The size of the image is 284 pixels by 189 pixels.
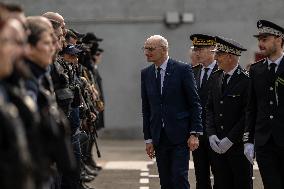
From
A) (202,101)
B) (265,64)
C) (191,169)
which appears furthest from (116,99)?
(265,64)

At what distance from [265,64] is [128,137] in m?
→ 14.6

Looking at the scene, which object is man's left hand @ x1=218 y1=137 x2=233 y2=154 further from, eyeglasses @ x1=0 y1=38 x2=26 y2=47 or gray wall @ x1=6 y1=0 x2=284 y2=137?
gray wall @ x1=6 y1=0 x2=284 y2=137

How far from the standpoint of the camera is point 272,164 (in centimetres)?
879

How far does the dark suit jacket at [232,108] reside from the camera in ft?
32.4

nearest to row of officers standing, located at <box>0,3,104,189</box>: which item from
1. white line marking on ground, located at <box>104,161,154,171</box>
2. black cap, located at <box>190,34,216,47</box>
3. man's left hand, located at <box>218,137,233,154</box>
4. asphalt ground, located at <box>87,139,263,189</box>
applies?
man's left hand, located at <box>218,137,233,154</box>

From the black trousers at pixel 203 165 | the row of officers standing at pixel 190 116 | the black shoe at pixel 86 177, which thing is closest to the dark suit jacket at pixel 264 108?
the row of officers standing at pixel 190 116

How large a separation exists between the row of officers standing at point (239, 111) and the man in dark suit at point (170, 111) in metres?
0.34

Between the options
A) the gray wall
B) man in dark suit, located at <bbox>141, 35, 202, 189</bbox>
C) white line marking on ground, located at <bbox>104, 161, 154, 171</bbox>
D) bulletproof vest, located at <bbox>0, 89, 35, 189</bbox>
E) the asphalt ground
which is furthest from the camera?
the gray wall

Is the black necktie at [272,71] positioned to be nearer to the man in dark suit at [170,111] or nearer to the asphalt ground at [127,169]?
the man in dark suit at [170,111]

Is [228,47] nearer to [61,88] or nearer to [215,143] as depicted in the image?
[215,143]

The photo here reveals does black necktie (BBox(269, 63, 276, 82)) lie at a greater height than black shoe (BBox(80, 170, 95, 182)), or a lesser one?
greater

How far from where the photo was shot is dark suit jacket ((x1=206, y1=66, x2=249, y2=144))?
32.4 ft

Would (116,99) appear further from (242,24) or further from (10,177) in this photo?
(10,177)

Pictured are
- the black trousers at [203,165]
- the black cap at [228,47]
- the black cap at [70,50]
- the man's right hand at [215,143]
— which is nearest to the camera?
the man's right hand at [215,143]
